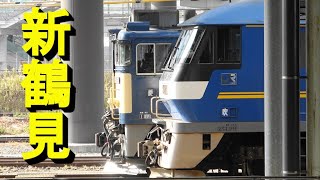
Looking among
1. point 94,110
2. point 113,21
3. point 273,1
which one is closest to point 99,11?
point 94,110

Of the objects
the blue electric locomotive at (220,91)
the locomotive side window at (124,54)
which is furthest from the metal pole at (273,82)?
the locomotive side window at (124,54)

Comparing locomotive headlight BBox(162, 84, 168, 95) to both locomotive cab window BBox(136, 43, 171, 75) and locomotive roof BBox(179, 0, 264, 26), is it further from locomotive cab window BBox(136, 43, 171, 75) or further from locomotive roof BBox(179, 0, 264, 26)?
locomotive cab window BBox(136, 43, 171, 75)

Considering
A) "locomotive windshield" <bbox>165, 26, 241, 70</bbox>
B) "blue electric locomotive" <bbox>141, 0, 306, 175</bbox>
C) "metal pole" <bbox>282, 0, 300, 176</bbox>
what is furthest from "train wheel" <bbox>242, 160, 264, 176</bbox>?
"metal pole" <bbox>282, 0, 300, 176</bbox>

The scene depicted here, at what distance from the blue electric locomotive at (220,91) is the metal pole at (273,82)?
444cm

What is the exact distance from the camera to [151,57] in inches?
610

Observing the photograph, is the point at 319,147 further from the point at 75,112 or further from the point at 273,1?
the point at 75,112

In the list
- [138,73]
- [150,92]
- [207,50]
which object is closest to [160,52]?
[138,73]

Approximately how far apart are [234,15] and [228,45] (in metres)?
0.48

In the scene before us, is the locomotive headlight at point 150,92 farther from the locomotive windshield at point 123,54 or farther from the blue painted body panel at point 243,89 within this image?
the blue painted body panel at point 243,89

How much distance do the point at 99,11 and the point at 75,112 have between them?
282cm

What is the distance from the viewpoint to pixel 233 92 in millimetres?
12242

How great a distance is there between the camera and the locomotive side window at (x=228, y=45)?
12.3 m

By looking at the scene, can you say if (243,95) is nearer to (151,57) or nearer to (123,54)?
(151,57)

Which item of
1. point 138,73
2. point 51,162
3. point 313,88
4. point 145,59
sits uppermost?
point 145,59
